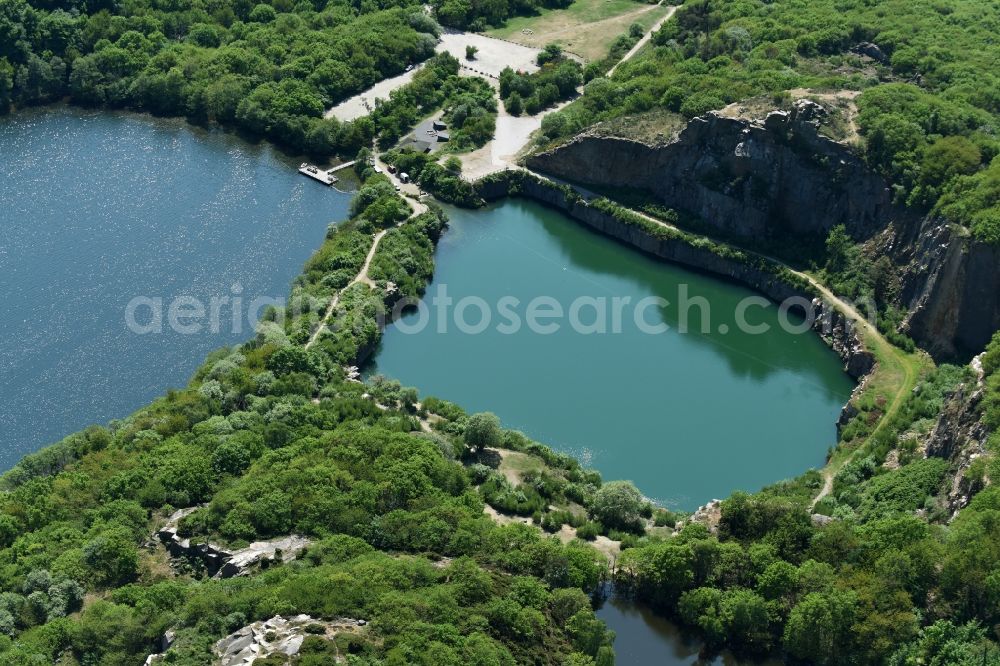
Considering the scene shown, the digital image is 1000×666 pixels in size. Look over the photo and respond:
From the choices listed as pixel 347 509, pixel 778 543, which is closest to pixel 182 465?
pixel 347 509

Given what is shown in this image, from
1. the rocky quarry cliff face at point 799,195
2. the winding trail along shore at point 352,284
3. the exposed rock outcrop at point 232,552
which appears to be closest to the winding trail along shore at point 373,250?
the winding trail along shore at point 352,284

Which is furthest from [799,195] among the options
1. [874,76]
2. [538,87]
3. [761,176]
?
[538,87]

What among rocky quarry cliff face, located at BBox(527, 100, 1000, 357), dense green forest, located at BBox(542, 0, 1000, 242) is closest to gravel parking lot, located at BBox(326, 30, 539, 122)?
dense green forest, located at BBox(542, 0, 1000, 242)

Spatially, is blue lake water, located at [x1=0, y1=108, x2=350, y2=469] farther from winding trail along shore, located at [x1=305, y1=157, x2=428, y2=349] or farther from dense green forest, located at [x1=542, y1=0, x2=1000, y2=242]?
dense green forest, located at [x1=542, y1=0, x2=1000, y2=242]

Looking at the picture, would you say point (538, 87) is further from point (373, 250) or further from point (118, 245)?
point (118, 245)

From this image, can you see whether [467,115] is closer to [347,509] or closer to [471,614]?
[347,509]

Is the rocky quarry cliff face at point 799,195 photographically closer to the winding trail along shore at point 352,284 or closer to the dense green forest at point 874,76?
the dense green forest at point 874,76
